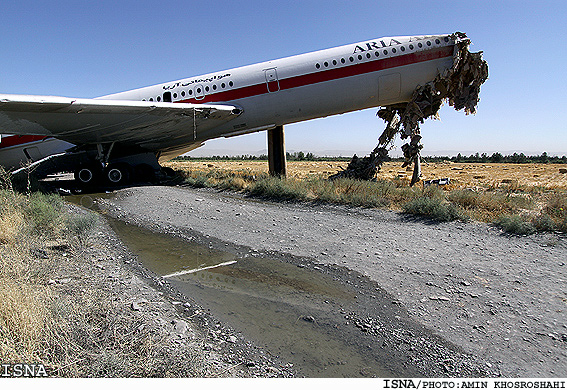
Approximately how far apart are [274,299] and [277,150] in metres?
13.8

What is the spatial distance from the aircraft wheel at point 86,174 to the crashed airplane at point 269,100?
0.04 m

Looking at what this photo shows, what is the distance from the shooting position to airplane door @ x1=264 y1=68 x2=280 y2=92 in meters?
15.7

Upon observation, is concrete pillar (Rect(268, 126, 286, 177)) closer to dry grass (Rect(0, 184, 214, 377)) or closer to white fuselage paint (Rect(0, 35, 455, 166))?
white fuselage paint (Rect(0, 35, 455, 166))

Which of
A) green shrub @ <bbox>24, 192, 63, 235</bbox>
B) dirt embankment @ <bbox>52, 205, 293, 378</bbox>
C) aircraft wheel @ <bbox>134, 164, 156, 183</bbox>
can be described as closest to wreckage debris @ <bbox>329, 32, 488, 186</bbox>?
aircraft wheel @ <bbox>134, 164, 156, 183</bbox>

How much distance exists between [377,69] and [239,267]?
12.2m

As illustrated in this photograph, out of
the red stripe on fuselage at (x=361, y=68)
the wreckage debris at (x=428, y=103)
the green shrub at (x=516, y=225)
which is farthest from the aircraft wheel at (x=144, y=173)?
the green shrub at (x=516, y=225)

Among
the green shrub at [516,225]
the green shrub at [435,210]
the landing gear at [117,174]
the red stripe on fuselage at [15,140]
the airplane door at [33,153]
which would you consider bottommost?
the green shrub at [516,225]

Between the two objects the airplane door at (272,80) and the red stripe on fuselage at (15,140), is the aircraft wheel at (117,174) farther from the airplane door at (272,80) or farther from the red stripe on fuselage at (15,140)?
the airplane door at (272,80)

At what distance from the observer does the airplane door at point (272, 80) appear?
617 inches

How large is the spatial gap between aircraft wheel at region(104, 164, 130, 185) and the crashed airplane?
45 mm

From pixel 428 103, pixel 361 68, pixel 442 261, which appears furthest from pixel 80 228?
pixel 428 103

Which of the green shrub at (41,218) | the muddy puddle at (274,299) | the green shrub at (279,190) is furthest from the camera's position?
the green shrub at (279,190)

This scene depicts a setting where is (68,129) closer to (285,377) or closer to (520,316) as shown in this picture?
(285,377)

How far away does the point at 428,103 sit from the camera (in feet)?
52.9
